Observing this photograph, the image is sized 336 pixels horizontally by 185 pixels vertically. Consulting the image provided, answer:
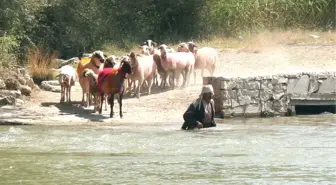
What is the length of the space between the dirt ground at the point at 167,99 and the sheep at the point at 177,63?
465 millimetres

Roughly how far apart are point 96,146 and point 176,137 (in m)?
1.80

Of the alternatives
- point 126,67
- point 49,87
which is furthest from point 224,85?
point 49,87

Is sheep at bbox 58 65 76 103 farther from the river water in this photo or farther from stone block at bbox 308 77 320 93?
stone block at bbox 308 77 320 93

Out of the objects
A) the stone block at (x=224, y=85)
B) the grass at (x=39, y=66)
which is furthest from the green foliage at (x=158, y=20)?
the stone block at (x=224, y=85)

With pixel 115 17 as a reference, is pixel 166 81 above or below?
below

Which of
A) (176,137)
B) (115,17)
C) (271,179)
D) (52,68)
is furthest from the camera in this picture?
(115,17)

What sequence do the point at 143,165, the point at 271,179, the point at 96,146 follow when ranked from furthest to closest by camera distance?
the point at 96,146, the point at 143,165, the point at 271,179

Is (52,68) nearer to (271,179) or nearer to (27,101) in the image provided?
(27,101)

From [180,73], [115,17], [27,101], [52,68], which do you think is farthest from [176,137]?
[115,17]

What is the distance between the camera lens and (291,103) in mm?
23312

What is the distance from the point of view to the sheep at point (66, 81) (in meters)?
23.3

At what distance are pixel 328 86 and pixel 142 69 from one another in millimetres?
4600

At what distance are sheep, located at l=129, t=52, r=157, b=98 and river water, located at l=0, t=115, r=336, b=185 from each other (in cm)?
361

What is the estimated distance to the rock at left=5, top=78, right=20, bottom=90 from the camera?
24.0m
